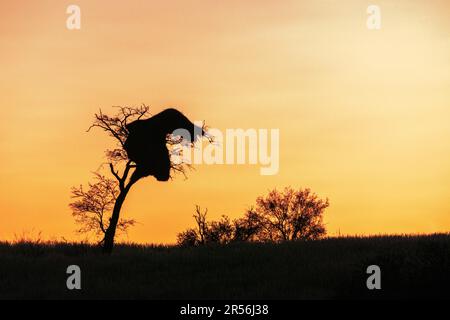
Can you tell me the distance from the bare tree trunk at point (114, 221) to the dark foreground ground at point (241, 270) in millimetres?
522

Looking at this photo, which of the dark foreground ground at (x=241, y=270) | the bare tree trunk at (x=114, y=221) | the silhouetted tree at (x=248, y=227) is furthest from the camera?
the silhouetted tree at (x=248, y=227)

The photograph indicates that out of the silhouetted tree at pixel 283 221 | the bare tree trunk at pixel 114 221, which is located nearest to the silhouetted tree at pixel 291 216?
the silhouetted tree at pixel 283 221

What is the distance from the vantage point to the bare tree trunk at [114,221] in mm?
33688

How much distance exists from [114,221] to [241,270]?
7179 mm

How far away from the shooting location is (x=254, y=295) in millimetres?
24750

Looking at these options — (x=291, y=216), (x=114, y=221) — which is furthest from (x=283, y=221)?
(x=114, y=221)

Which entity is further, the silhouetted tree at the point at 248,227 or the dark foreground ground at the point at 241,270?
the silhouetted tree at the point at 248,227

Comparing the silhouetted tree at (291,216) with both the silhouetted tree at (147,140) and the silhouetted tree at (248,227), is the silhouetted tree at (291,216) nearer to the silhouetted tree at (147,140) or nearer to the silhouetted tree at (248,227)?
the silhouetted tree at (248,227)

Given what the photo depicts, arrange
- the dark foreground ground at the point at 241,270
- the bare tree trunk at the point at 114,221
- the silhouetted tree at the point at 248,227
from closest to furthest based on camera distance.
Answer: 1. the dark foreground ground at the point at 241,270
2. the bare tree trunk at the point at 114,221
3. the silhouetted tree at the point at 248,227
